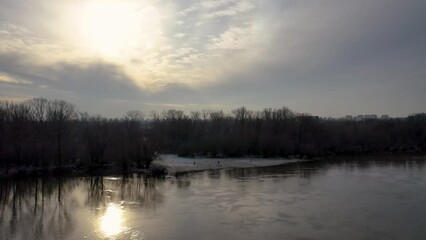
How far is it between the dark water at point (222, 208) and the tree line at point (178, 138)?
9886 millimetres

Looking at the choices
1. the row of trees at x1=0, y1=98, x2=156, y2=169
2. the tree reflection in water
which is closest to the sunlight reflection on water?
the tree reflection in water

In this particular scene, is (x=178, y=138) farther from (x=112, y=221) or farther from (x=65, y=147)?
(x=112, y=221)

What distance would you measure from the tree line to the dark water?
9.89m

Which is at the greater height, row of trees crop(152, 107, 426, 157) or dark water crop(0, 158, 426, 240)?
row of trees crop(152, 107, 426, 157)

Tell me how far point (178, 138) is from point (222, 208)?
175 ft

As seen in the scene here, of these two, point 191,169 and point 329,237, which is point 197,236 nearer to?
point 329,237

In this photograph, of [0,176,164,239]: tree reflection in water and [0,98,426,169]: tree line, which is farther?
[0,98,426,169]: tree line

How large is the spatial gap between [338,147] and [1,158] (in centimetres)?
5011

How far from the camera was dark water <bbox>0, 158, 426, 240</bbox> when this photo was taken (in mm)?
17062

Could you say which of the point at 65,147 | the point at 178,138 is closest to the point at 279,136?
the point at 178,138

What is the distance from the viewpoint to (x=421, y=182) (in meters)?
30.2

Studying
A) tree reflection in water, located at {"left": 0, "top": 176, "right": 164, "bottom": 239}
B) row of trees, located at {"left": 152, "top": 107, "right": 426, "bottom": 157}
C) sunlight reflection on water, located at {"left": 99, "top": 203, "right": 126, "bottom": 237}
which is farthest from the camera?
row of trees, located at {"left": 152, "top": 107, "right": 426, "bottom": 157}

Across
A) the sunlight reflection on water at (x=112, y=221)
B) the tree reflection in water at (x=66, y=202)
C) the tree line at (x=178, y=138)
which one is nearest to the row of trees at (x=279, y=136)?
the tree line at (x=178, y=138)

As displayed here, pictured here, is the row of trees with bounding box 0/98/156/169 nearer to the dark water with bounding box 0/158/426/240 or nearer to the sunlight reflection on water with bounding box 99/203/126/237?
the dark water with bounding box 0/158/426/240
